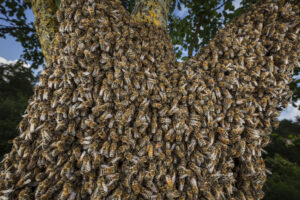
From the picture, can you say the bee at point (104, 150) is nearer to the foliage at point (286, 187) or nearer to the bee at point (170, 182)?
the bee at point (170, 182)

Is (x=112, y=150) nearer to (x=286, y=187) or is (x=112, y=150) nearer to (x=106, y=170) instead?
(x=106, y=170)

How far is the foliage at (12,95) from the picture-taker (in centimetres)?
766

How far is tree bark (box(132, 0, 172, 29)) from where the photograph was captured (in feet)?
8.16

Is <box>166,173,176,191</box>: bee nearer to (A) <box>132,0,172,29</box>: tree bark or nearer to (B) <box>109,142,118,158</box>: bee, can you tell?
(B) <box>109,142,118,158</box>: bee

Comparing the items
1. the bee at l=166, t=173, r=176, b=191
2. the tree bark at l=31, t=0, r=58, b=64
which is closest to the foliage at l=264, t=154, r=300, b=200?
the bee at l=166, t=173, r=176, b=191

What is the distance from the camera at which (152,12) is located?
8.30ft

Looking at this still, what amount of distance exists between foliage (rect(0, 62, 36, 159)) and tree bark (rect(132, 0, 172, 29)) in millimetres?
7485

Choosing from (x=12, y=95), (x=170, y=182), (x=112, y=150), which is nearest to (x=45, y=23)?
(x=112, y=150)

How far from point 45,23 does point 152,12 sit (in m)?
1.57

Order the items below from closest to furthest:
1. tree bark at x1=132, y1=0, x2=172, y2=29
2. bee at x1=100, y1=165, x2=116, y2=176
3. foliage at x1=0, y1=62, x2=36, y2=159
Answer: bee at x1=100, y1=165, x2=116, y2=176 < tree bark at x1=132, y1=0, x2=172, y2=29 < foliage at x1=0, y1=62, x2=36, y2=159

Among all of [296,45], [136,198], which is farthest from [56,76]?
[296,45]

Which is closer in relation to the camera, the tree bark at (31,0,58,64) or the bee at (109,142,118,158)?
the bee at (109,142,118,158)

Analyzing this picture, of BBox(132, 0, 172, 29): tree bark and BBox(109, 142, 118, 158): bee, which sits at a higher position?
BBox(132, 0, 172, 29): tree bark

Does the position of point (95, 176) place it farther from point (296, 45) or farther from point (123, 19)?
point (296, 45)
